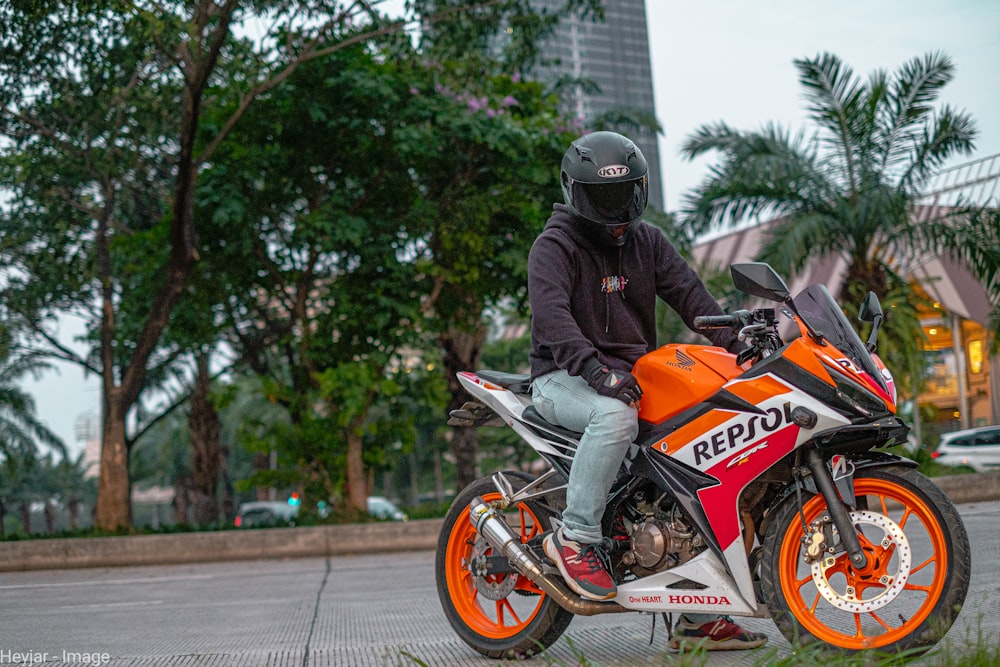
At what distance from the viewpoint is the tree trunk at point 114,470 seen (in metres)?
13.6

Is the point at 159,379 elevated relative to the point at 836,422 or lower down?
elevated

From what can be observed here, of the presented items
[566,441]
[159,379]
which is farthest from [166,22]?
Result: [159,379]

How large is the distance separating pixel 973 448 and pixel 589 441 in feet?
77.1

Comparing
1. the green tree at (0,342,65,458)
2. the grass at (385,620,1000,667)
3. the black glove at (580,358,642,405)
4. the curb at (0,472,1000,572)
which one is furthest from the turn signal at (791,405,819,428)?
the green tree at (0,342,65,458)

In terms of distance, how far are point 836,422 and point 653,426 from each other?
69cm

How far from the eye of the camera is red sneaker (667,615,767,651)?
12.4 feet

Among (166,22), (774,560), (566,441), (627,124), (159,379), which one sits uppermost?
(627,124)

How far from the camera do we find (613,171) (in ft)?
12.3

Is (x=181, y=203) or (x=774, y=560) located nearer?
(x=774, y=560)

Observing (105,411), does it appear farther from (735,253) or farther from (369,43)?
(735,253)

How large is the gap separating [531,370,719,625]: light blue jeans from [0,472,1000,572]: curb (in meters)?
8.57

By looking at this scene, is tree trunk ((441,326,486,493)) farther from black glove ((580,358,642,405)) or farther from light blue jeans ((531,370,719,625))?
black glove ((580,358,642,405))

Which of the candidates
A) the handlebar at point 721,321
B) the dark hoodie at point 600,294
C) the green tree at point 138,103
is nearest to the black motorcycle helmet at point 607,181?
the dark hoodie at point 600,294

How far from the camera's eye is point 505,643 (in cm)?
397
